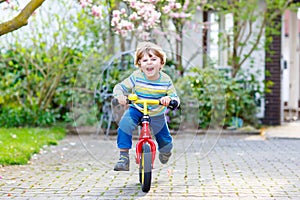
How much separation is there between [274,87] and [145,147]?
8.60m

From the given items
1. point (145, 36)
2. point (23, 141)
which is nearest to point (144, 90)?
point (23, 141)

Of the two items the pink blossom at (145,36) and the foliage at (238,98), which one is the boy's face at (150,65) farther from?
the pink blossom at (145,36)

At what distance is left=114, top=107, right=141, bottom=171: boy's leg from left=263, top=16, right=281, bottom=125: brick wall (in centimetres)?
835

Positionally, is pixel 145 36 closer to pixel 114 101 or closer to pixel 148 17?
pixel 148 17

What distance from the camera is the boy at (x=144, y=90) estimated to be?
540cm

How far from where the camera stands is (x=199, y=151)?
757 centimetres

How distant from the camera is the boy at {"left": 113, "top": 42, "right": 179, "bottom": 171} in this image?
5398 mm

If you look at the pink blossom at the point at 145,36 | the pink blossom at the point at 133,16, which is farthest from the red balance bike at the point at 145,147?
the pink blossom at the point at 145,36

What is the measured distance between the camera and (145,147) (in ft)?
17.7

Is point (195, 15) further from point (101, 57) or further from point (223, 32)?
point (101, 57)

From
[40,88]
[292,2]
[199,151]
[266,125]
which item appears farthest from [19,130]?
[292,2]

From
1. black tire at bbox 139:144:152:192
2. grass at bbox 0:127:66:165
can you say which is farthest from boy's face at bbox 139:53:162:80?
grass at bbox 0:127:66:165

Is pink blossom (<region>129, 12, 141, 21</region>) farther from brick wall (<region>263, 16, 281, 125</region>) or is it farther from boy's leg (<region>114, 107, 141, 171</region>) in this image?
brick wall (<region>263, 16, 281, 125</region>)

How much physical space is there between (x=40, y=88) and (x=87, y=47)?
120 centimetres
